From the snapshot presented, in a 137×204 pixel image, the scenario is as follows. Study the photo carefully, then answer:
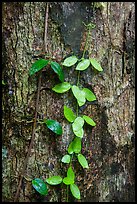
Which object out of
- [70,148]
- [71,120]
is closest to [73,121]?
[71,120]

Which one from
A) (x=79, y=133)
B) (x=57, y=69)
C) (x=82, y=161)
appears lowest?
(x=82, y=161)

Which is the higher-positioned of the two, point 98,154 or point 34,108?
point 34,108

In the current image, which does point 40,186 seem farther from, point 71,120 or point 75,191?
point 71,120

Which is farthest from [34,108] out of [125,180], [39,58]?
[125,180]

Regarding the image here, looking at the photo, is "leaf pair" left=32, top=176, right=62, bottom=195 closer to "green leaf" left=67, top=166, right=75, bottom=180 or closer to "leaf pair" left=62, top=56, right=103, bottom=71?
"green leaf" left=67, top=166, right=75, bottom=180

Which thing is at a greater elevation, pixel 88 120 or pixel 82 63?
pixel 82 63

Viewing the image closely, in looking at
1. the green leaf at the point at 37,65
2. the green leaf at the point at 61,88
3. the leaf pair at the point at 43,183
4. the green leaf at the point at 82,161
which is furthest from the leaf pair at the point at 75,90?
the leaf pair at the point at 43,183

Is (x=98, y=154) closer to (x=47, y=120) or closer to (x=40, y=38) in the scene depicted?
(x=47, y=120)
